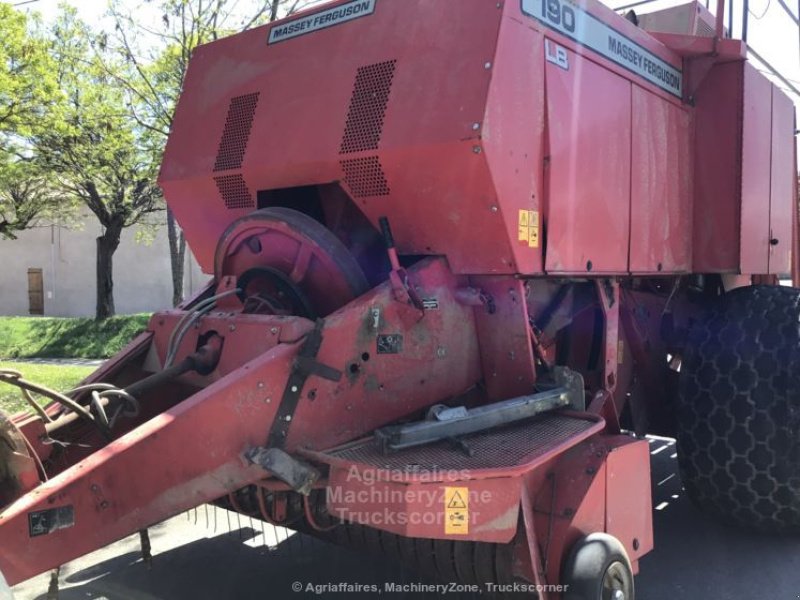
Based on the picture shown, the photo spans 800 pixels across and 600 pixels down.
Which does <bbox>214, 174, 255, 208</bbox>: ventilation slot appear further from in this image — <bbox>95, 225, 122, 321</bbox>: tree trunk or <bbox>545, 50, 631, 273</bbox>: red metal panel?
<bbox>95, 225, 122, 321</bbox>: tree trunk

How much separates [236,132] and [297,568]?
248cm

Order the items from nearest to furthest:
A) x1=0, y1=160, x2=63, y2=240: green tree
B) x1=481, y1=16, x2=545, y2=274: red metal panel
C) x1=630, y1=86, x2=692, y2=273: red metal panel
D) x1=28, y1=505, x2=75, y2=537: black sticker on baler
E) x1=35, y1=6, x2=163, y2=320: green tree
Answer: x1=28, y1=505, x2=75, y2=537: black sticker on baler → x1=481, y1=16, x2=545, y2=274: red metal panel → x1=630, y1=86, x2=692, y2=273: red metal panel → x1=35, y1=6, x2=163, y2=320: green tree → x1=0, y1=160, x2=63, y2=240: green tree

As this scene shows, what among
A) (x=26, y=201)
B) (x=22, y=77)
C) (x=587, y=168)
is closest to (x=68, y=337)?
(x=26, y=201)

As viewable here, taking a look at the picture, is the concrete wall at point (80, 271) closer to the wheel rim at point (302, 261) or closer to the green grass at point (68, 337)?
the green grass at point (68, 337)

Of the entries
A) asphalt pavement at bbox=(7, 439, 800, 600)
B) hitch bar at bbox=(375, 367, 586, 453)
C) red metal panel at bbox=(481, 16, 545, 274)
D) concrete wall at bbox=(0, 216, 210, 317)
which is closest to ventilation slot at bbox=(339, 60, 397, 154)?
A: red metal panel at bbox=(481, 16, 545, 274)

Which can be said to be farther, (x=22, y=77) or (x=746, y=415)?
(x=22, y=77)

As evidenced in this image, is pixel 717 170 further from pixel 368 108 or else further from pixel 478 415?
pixel 478 415

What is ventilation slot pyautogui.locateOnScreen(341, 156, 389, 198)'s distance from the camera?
3326 mm

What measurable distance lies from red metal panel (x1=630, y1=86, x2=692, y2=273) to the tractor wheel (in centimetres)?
55

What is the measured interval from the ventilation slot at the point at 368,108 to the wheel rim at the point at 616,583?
81.9 inches

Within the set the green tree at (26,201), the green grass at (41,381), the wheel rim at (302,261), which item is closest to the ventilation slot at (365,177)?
the wheel rim at (302,261)

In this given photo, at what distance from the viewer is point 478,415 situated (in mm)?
3012

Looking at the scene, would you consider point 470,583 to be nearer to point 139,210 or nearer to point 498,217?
point 498,217

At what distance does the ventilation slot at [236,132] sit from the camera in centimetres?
391
